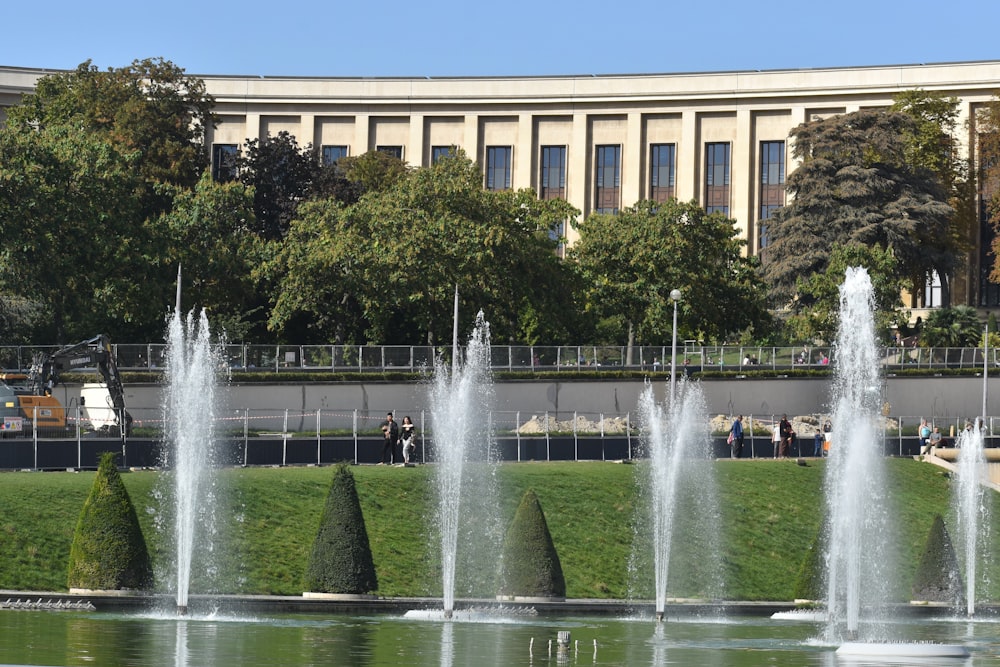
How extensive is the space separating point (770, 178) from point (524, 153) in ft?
47.6

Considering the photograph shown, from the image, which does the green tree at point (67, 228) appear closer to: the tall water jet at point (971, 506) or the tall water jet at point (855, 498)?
the tall water jet at point (971, 506)

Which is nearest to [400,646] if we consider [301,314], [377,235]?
[377,235]

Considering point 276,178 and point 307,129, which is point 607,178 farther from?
point 276,178

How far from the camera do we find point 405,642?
26.9m

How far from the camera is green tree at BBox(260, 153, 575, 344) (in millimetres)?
67438

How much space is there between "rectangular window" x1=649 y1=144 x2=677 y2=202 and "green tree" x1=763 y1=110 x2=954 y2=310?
56.9 feet

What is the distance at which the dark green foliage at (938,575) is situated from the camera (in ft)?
123

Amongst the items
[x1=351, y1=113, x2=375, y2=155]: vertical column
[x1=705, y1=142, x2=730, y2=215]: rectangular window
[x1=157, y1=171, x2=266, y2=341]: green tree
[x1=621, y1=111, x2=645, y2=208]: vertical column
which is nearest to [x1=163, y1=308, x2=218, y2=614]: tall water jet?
[x1=157, y1=171, x2=266, y2=341]: green tree

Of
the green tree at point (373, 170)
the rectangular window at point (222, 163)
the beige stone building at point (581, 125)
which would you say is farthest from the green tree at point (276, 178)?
the beige stone building at point (581, 125)

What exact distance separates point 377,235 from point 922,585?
114 ft

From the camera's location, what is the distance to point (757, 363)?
7169 cm

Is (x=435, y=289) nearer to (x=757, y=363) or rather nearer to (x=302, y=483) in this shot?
(x=757, y=363)

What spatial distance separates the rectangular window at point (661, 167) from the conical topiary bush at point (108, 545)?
2882 inches

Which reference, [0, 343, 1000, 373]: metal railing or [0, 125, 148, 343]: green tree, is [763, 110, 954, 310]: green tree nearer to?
[0, 343, 1000, 373]: metal railing
